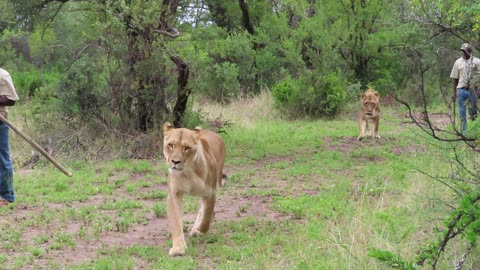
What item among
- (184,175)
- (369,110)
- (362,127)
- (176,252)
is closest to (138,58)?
(369,110)

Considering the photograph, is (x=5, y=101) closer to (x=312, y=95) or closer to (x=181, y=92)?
A: (x=181, y=92)

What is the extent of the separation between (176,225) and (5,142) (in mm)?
3500

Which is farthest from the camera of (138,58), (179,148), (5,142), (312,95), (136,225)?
(312,95)

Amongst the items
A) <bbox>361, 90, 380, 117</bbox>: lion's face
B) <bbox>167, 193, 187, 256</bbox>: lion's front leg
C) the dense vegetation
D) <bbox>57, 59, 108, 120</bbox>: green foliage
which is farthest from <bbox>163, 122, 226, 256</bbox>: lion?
<bbox>361, 90, 380, 117</bbox>: lion's face

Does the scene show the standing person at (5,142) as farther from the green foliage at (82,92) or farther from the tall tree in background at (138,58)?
the green foliage at (82,92)

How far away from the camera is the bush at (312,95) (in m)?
20.0

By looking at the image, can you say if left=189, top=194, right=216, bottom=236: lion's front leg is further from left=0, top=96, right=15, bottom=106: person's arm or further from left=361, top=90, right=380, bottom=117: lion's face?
left=361, top=90, right=380, bottom=117: lion's face

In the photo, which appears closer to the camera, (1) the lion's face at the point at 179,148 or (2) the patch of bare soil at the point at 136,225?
(1) the lion's face at the point at 179,148

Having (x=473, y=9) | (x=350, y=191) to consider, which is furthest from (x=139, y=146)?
(x=473, y=9)

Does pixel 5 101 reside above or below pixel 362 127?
above

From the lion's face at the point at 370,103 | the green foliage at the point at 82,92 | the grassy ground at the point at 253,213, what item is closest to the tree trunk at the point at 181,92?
the grassy ground at the point at 253,213

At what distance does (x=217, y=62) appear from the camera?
24234 millimetres

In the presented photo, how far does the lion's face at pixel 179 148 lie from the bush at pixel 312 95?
43.2ft

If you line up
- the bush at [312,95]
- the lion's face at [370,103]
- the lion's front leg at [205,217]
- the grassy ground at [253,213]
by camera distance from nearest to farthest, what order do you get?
the grassy ground at [253,213], the lion's front leg at [205,217], the lion's face at [370,103], the bush at [312,95]
